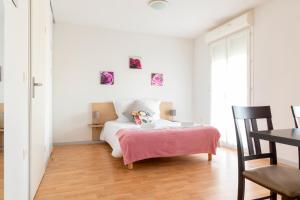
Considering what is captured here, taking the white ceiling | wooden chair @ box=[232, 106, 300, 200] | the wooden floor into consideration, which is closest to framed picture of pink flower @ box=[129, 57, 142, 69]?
the white ceiling

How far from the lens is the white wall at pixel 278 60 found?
310 centimetres

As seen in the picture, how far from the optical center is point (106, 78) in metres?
4.82

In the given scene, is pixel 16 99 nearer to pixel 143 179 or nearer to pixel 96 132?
pixel 143 179

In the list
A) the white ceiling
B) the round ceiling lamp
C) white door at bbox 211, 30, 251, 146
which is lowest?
white door at bbox 211, 30, 251, 146

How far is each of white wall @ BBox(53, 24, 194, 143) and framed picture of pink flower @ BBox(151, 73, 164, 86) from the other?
0.10 m

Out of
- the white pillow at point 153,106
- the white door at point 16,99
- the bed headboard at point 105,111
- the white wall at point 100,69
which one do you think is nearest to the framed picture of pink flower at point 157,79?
the white wall at point 100,69

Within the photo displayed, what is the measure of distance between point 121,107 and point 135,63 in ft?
3.83

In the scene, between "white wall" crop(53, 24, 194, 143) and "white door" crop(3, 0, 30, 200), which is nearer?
"white door" crop(3, 0, 30, 200)

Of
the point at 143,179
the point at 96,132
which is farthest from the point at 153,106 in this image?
the point at 143,179

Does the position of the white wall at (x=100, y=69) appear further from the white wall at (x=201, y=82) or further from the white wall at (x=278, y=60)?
the white wall at (x=278, y=60)

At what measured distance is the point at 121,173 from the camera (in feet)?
9.26

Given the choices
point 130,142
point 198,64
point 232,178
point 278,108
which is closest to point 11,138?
point 130,142

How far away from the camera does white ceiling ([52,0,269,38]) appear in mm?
3562

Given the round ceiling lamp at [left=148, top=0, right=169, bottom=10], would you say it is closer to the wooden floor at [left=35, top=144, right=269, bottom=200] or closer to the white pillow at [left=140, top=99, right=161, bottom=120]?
the white pillow at [left=140, top=99, right=161, bottom=120]
